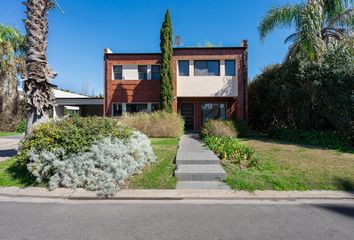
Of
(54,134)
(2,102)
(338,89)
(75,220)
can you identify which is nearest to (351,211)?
(75,220)

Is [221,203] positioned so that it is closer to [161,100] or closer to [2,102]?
[161,100]

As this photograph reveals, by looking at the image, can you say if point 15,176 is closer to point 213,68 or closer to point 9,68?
point 9,68

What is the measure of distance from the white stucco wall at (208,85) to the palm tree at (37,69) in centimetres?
1187

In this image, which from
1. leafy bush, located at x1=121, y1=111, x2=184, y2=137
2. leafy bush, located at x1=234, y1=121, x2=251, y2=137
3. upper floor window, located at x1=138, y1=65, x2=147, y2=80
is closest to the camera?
leafy bush, located at x1=121, y1=111, x2=184, y2=137

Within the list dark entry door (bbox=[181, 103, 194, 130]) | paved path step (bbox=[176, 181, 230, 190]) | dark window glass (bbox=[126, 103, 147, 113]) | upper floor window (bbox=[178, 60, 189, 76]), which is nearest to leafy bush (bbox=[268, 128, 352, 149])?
paved path step (bbox=[176, 181, 230, 190])

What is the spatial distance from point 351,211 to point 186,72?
53.0 ft

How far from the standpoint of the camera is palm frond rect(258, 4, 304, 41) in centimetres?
1512

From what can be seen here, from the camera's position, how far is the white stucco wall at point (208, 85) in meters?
19.6

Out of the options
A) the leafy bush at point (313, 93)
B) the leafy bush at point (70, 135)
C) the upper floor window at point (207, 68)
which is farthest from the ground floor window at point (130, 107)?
the leafy bush at point (70, 135)

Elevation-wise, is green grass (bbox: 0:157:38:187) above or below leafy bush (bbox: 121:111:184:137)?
below

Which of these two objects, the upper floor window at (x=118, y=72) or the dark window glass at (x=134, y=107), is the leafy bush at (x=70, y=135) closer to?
Answer: the dark window glass at (x=134, y=107)

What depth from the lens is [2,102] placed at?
65.7 feet

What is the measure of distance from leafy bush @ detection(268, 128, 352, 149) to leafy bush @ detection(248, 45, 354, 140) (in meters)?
0.52

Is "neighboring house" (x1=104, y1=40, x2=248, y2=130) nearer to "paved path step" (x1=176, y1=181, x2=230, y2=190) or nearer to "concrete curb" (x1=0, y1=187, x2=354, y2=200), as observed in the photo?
"paved path step" (x1=176, y1=181, x2=230, y2=190)
